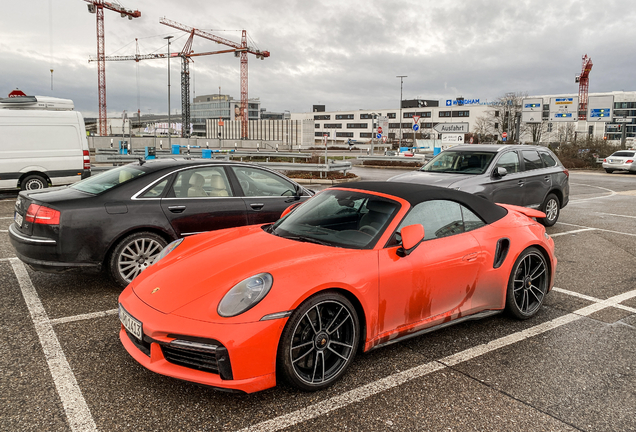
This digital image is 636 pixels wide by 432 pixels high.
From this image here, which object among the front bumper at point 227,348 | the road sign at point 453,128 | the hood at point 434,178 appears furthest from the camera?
the road sign at point 453,128

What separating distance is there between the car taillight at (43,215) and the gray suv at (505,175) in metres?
5.96

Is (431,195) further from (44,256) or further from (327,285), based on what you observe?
(44,256)

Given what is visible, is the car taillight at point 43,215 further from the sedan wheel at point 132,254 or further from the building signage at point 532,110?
the building signage at point 532,110

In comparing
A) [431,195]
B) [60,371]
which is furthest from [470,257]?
[60,371]

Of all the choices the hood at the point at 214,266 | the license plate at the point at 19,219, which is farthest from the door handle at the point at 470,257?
the license plate at the point at 19,219

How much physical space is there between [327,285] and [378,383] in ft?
2.69

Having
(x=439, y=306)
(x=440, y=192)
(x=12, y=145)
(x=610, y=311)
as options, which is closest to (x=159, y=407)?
(x=439, y=306)

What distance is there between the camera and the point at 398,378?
11.1 feet

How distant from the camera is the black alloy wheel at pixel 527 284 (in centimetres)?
440

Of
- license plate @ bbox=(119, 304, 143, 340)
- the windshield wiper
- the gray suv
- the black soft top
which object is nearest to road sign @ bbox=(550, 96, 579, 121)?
the gray suv

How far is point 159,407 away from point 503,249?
3.12 meters

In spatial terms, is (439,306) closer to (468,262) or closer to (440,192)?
(468,262)

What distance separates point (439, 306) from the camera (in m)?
3.80

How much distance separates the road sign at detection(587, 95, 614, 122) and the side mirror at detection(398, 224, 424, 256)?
57.9 metres
